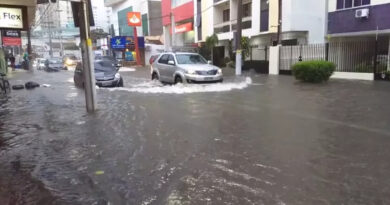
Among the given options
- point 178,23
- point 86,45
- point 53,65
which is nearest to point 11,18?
point 86,45

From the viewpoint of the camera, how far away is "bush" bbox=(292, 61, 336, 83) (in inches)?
667

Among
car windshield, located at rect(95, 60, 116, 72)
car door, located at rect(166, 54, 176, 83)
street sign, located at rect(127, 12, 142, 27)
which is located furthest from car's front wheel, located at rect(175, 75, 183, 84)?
street sign, located at rect(127, 12, 142, 27)

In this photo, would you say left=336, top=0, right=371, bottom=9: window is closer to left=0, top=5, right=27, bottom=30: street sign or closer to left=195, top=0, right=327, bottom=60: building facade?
left=195, top=0, right=327, bottom=60: building facade

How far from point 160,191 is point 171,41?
45.9 m

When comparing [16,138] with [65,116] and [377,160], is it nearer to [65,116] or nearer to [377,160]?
[65,116]

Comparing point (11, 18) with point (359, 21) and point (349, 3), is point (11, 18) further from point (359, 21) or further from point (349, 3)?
point (349, 3)

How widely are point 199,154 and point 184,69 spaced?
10473 mm

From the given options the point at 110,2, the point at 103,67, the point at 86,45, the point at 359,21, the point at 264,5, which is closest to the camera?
the point at 86,45

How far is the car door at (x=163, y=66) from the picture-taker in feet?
58.5

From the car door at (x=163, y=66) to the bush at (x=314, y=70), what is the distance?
5.98 metres

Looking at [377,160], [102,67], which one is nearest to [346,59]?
[102,67]

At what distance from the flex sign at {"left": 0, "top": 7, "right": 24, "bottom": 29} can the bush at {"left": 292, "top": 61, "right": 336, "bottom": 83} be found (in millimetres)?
11590

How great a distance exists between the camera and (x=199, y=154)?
5.96 meters

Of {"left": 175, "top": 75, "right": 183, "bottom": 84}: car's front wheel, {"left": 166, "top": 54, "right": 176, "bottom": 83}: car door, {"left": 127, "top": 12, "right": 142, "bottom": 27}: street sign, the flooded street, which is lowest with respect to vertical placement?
the flooded street
